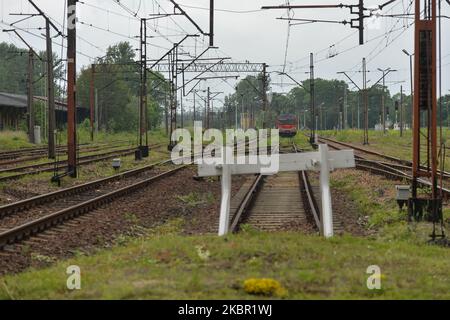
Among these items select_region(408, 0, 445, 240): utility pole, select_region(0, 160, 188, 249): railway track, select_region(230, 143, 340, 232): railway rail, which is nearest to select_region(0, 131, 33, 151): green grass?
select_region(0, 160, 188, 249): railway track

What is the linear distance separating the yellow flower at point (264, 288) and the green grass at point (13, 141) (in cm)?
3923

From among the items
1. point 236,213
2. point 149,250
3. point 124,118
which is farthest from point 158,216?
Answer: point 124,118

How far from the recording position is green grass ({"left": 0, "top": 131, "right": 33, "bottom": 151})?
44256 millimetres

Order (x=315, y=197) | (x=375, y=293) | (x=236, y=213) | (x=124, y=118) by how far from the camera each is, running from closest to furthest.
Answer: (x=375, y=293), (x=236, y=213), (x=315, y=197), (x=124, y=118)

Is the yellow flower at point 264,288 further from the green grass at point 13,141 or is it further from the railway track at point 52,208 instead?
the green grass at point 13,141

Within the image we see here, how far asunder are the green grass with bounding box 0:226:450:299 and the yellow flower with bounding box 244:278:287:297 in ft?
0.26

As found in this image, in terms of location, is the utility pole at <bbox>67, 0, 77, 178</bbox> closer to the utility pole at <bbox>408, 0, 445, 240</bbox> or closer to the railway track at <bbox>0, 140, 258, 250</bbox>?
the railway track at <bbox>0, 140, 258, 250</bbox>

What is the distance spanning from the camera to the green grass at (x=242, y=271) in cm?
613

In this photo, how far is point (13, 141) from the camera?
155 ft

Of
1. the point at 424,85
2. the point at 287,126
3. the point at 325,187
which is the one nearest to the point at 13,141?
the point at 287,126

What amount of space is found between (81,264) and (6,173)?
16505mm

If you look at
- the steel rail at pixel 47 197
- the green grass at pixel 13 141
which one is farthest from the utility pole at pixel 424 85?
the green grass at pixel 13 141
